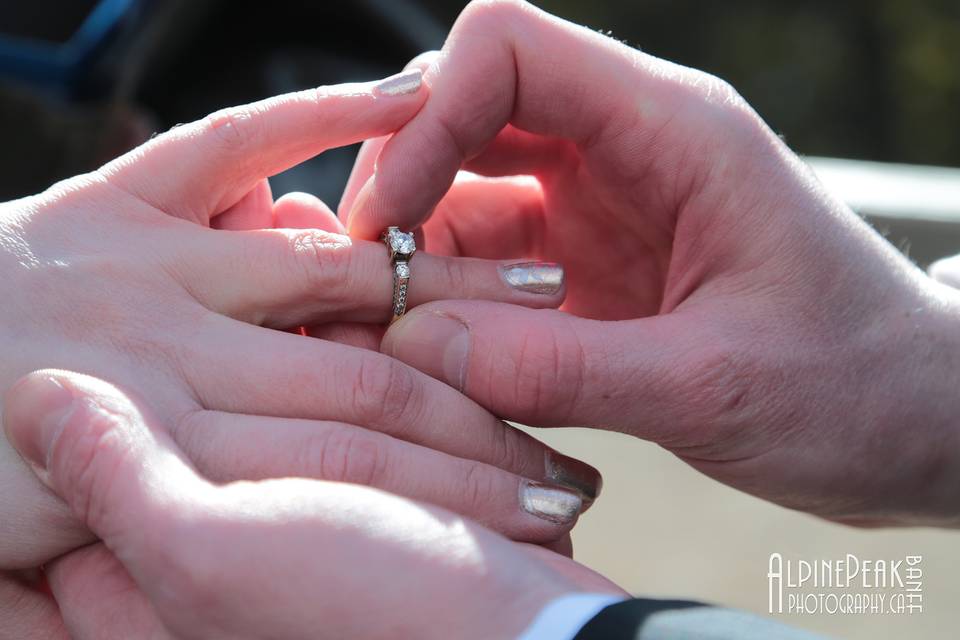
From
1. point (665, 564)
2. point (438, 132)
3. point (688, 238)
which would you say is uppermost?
point (438, 132)

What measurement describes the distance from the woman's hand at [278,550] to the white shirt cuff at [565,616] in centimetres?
1

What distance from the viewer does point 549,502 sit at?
1.40 m

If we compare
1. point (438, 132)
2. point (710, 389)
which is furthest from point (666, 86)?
point (710, 389)

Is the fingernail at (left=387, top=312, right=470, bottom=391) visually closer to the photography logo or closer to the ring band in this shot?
the ring band

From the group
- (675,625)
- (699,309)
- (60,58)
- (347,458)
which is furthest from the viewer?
(60,58)

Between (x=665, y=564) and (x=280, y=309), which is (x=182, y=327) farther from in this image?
(x=665, y=564)

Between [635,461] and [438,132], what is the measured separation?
1433 mm

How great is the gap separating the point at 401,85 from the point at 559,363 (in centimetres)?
50

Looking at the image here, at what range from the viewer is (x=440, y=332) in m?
1.43

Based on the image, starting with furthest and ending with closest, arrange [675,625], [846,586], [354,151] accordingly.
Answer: [354,151] → [846,586] → [675,625]

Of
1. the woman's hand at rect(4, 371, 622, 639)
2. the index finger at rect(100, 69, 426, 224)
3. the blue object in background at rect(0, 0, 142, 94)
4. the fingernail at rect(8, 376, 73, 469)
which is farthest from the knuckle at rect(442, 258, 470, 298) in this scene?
the blue object in background at rect(0, 0, 142, 94)

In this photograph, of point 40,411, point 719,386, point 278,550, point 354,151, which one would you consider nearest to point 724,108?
point 719,386

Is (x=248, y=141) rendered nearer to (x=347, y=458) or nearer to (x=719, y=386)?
(x=347, y=458)

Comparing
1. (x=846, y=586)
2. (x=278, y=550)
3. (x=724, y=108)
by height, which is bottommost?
(x=846, y=586)
